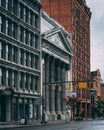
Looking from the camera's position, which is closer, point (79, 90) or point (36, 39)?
point (36, 39)

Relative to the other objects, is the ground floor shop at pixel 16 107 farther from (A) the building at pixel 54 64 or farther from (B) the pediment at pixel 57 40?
(B) the pediment at pixel 57 40

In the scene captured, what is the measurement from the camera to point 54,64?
9562 centimetres

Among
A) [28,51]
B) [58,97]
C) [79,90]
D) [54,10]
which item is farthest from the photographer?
[79,90]

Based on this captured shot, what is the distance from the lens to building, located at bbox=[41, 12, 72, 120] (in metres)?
87.5

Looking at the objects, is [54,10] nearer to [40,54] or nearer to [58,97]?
[58,97]

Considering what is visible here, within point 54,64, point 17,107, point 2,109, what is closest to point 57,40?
point 54,64

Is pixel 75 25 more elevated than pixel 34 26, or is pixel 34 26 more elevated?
pixel 75 25

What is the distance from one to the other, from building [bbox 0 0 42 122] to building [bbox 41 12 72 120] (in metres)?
3.96

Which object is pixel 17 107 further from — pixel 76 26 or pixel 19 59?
pixel 76 26

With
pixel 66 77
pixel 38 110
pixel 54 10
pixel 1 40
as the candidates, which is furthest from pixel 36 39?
pixel 54 10

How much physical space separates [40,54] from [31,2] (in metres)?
9.81

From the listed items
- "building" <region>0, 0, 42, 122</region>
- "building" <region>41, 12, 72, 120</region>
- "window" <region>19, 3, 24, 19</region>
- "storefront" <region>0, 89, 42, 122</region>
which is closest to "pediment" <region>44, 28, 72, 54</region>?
"building" <region>41, 12, 72, 120</region>

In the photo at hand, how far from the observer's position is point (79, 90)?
122750mm

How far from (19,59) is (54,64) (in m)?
25.2
